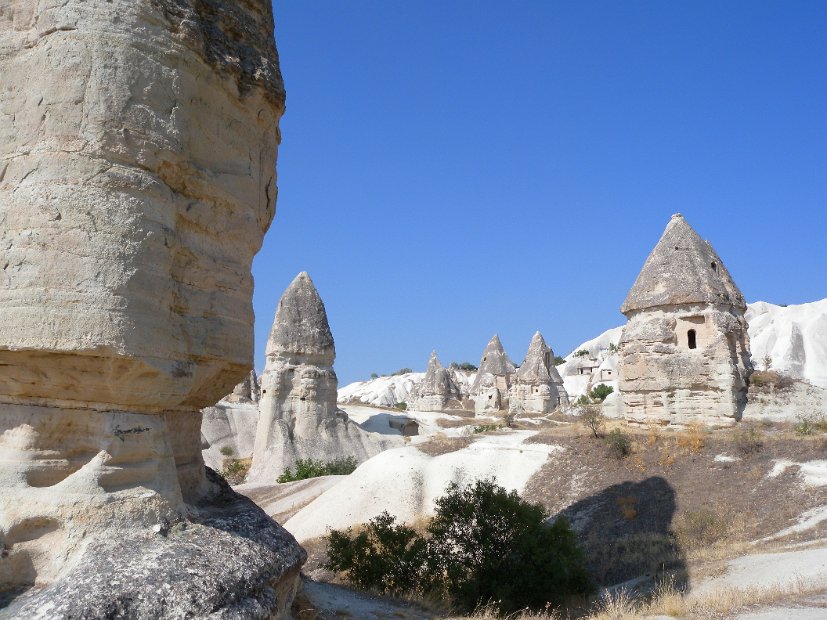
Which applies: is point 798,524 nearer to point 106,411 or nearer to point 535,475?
point 535,475

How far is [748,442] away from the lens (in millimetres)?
13031

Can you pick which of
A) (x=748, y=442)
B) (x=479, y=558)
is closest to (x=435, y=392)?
(x=748, y=442)

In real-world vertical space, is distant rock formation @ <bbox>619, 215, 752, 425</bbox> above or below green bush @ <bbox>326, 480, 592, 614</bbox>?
above

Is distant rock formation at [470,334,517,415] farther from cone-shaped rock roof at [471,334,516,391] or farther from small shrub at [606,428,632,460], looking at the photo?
small shrub at [606,428,632,460]

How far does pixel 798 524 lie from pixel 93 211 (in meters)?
Answer: 10.3

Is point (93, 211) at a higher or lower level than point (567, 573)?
higher

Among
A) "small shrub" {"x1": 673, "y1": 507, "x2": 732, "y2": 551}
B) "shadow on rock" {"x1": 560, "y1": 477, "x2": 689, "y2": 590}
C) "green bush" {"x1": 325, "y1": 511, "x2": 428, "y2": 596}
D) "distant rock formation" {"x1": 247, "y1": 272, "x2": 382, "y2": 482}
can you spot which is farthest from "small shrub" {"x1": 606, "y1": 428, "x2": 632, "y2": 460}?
"distant rock formation" {"x1": 247, "y1": 272, "x2": 382, "y2": 482}

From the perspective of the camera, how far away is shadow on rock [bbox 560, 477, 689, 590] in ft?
30.0

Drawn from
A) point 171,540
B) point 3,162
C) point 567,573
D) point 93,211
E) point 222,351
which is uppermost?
point 3,162

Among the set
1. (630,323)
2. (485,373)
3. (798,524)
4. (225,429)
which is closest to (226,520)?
(798,524)

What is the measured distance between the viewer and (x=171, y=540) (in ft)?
13.1

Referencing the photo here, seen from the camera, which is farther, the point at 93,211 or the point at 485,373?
the point at 485,373

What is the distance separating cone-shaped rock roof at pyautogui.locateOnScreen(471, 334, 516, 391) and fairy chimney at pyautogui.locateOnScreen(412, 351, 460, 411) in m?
2.58

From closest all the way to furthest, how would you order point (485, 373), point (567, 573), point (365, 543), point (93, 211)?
point (93, 211), point (567, 573), point (365, 543), point (485, 373)
